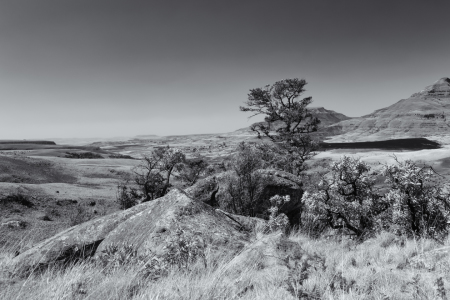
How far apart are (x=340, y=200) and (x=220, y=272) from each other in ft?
29.4

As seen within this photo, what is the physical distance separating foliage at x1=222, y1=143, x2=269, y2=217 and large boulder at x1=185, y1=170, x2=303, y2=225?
25 centimetres

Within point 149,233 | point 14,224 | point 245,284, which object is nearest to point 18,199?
point 14,224

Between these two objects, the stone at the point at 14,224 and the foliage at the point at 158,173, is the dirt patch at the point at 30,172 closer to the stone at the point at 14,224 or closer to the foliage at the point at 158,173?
the foliage at the point at 158,173

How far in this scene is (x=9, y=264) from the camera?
499 centimetres

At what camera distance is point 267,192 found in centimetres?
1353

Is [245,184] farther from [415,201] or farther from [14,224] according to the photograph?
[14,224]

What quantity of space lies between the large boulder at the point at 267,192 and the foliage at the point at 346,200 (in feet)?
6.42

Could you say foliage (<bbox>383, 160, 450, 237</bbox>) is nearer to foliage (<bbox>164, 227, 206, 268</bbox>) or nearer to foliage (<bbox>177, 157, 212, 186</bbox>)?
foliage (<bbox>164, 227, 206, 268</bbox>)

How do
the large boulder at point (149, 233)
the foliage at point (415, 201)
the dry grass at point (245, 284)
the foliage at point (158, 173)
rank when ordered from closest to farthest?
the dry grass at point (245, 284) < the large boulder at point (149, 233) < the foliage at point (415, 201) < the foliage at point (158, 173)

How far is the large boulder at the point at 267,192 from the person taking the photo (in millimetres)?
13320

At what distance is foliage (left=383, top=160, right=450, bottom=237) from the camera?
31.6 ft

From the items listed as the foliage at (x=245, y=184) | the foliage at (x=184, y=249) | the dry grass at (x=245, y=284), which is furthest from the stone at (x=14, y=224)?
the foliage at (x=184, y=249)

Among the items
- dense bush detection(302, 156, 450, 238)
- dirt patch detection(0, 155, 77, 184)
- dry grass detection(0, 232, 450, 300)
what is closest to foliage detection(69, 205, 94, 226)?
dense bush detection(302, 156, 450, 238)

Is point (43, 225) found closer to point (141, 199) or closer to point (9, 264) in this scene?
point (141, 199)
